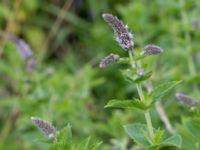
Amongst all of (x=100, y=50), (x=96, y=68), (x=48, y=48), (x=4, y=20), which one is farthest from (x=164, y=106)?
(x=4, y=20)

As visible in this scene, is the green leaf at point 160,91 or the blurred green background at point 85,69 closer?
the green leaf at point 160,91

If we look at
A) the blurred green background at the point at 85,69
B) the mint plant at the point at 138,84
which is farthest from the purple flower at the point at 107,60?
the blurred green background at the point at 85,69

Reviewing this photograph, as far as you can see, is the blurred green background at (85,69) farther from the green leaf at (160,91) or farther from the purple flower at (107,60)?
the purple flower at (107,60)

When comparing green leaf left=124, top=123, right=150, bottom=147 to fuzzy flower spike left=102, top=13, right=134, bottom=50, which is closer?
fuzzy flower spike left=102, top=13, right=134, bottom=50

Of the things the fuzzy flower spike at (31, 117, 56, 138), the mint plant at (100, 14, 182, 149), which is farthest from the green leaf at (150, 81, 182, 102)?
the fuzzy flower spike at (31, 117, 56, 138)

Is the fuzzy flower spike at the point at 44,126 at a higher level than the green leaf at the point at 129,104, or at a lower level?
lower

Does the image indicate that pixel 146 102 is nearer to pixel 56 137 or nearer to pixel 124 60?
pixel 124 60

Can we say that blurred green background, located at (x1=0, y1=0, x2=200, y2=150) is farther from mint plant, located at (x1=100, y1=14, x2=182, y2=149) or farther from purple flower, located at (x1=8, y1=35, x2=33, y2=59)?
mint plant, located at (x1=100, y1=14, x2=182, y2=149)
